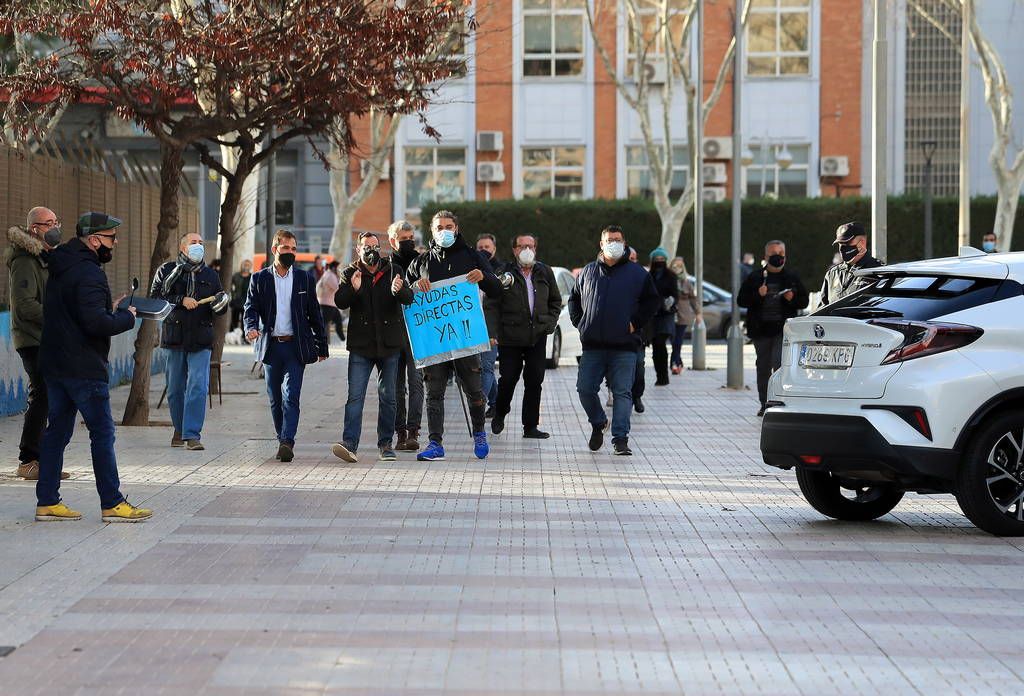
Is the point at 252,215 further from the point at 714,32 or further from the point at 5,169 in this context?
the point at 5,169

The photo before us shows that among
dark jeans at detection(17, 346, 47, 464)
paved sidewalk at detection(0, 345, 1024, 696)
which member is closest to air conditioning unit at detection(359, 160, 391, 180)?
dark jeans at detection(17, 346, 47, 464)

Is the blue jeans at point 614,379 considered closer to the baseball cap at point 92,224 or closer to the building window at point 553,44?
the baseball cap at point 92,224

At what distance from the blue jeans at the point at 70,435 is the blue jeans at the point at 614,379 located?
5086 millimetres

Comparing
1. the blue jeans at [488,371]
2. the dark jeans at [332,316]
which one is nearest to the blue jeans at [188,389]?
the blue jeans at [488,371]

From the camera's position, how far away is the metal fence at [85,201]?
17906 mm

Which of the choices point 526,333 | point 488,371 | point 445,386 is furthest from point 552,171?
point 445,386

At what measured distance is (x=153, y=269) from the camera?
17.6 metres

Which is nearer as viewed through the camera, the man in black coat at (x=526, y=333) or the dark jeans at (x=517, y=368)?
the man in black coat at (x=526, y=333)

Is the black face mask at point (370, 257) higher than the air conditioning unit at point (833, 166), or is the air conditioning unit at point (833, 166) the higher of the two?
the air conditioning unit at point (833, 166)

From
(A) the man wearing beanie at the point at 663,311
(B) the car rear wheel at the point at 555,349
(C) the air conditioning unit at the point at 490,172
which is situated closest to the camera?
(A) the man wearing beanie at the point at 663,311

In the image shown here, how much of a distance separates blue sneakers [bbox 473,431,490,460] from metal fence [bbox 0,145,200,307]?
469 centimetres

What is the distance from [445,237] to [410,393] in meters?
1.52

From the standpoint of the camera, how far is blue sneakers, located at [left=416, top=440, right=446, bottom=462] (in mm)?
13766

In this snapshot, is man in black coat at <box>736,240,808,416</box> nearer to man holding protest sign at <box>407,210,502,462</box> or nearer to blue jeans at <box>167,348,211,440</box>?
man holding protest sign at <box>407,210,502,462</box>
